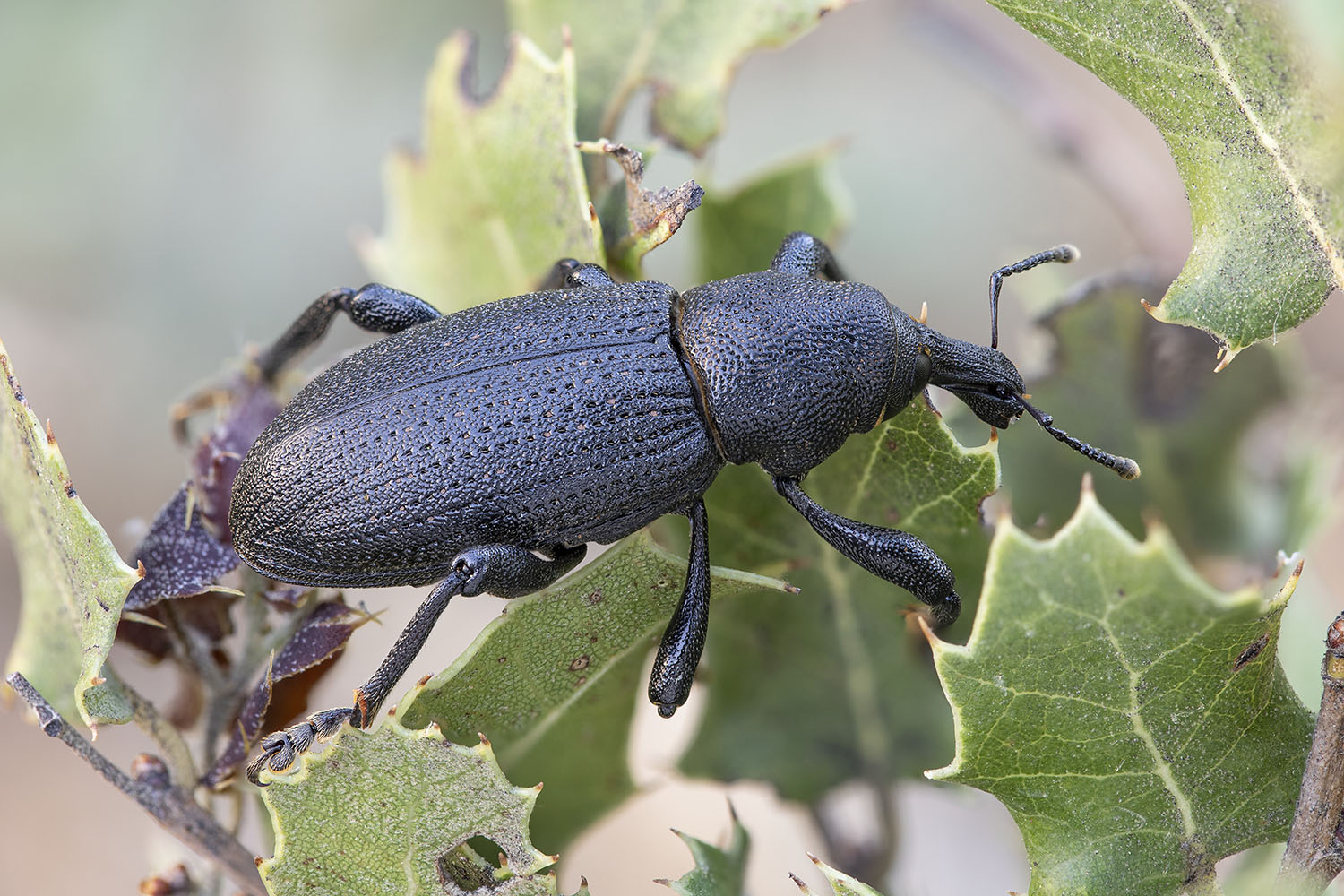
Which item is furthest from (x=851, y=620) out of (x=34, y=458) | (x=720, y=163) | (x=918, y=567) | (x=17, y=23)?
(x=17, y=23)

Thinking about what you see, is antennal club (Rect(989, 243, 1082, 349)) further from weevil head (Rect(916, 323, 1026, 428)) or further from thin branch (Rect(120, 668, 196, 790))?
thin branch (Rect(120, 668, 196, 790))

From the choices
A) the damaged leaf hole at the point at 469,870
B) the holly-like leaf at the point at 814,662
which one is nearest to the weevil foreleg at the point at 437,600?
the holly-like leaf at the point at 814,662

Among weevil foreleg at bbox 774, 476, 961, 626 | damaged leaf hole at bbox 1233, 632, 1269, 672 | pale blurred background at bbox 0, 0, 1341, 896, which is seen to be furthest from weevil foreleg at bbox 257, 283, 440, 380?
pale blurred background at bbox 0, 0, 1341, 896

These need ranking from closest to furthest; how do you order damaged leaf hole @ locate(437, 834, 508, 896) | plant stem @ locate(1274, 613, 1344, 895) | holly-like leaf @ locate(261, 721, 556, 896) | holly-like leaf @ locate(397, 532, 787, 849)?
plant stem @ locate(1274, 613, 1344, 895) → holly-like leaf @ locate(261, 721, 556, 896) → damaged leaf hole @ locate(437, 834, 508, 896) → holly-like leaf @ locate(397, 532, 787, 849)

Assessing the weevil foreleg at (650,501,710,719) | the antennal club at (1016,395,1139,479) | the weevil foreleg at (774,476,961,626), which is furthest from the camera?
the antennal club at (1016,395,1139,479)

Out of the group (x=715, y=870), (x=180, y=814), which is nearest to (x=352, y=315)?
(x=180, y=814)

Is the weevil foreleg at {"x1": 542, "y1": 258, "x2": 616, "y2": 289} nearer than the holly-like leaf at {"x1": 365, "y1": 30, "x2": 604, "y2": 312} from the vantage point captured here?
No

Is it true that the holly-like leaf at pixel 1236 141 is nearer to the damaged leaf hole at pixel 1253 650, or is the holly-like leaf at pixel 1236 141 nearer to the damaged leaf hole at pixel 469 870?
the damaged leaf hole at pixel 1253 650
